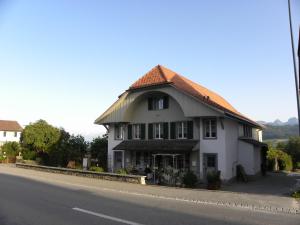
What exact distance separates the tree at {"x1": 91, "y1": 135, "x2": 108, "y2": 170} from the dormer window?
8.03 metres

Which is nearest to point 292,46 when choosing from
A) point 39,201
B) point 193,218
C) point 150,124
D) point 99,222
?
point 193,218

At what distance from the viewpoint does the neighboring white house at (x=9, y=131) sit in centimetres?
8101

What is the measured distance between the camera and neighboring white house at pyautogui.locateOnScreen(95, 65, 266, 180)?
2661 centimetres

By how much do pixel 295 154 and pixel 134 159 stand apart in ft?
86.6

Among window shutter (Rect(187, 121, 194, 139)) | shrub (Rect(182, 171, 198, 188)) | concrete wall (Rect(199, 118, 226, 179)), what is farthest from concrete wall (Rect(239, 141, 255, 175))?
shrub (Rect(182, 171, 198, 188))

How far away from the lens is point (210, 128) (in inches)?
1070

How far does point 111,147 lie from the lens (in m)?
33.5

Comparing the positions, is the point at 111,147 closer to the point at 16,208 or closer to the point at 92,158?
the point at 92,158

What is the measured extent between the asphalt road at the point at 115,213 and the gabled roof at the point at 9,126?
7292 centimetres

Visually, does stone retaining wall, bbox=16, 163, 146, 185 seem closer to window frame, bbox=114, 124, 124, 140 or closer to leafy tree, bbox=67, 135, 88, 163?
leafy tree, bbox=67, 135, 88, 163

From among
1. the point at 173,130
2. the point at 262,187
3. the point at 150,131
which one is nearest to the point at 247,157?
the point at 262,187

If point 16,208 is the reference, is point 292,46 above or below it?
above

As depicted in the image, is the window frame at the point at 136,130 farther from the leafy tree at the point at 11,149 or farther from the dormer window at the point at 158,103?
the leafy tree at the point at 11,149

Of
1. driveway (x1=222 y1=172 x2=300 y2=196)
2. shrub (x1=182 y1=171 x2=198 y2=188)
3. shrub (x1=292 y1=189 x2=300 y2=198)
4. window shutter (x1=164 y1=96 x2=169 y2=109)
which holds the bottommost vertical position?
driveway (x1=222 y1=172 x2=300 y2=196)
